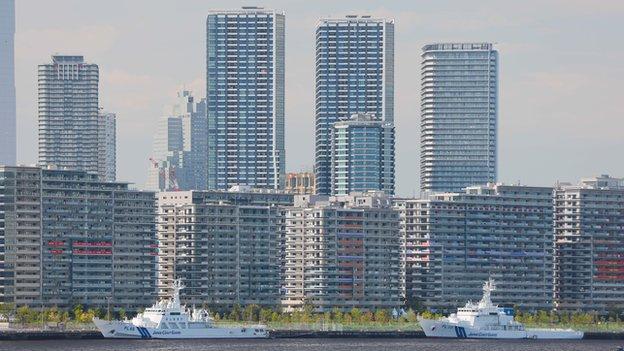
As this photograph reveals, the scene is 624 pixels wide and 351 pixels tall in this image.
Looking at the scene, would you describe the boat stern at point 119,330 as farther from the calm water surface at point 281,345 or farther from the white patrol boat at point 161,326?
the calm water surface at point 281,345

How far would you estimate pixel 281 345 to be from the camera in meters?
184

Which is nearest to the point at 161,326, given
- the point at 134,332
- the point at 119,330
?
the point at 134,332

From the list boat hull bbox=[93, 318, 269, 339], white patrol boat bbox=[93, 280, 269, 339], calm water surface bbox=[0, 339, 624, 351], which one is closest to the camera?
calm water surface bbox=[0, 339, 624, 351]

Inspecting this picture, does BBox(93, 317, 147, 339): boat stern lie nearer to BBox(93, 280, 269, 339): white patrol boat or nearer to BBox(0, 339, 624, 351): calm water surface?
BBox(93, 280, 269, 339): white patrol boat

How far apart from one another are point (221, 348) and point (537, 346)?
126ft

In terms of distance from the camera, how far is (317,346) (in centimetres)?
18225

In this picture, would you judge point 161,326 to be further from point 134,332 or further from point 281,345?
point 281,345

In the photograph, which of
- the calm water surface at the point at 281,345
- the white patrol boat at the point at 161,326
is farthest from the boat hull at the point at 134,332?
Answer: the calm water surface at the point at 281,345

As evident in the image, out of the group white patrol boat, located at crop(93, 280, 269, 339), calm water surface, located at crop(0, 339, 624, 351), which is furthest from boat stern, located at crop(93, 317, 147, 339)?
calm water surface, located at crop(0, 339, 624, 351)

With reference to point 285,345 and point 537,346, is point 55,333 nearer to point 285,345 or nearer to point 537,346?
point 285,345

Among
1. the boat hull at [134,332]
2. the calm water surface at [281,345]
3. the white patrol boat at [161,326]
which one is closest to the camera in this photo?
the calm water surface at [281,345]

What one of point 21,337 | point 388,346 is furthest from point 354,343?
point 21,337

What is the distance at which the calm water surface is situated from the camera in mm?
173000

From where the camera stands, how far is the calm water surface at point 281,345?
173000mm
